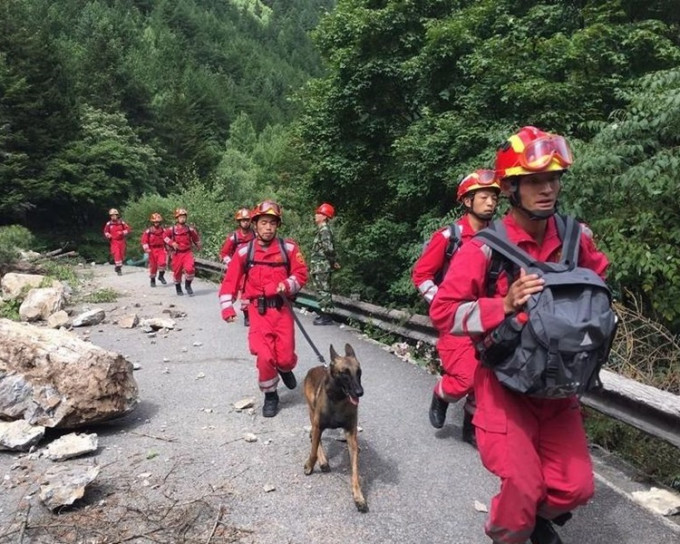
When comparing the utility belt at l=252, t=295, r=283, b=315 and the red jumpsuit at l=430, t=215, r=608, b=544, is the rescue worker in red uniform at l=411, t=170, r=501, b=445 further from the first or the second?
the red jumpsuit at l=430, t=215, r=608, b=544

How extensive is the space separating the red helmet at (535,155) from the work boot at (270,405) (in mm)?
4014

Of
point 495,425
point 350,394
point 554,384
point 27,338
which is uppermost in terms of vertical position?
point 554,384

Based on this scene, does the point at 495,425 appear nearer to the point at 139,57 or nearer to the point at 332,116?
the point at 332,116

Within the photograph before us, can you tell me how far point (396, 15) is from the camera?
13305 millimetres

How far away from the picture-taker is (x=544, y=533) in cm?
288

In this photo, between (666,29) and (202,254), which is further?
(202,254)

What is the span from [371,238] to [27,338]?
305 inches

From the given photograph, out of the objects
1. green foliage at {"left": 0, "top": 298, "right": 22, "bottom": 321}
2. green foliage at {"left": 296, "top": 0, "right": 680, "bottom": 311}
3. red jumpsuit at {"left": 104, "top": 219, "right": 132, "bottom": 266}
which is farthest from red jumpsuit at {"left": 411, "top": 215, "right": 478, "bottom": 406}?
red jumpsuit at {"left": 104, "top": 219, "right": 132, "bottom": 266}

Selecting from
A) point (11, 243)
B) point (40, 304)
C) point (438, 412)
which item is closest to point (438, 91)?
point (438, 412)

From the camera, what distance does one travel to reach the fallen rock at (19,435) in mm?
4875

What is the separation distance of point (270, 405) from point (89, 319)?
21.4ft

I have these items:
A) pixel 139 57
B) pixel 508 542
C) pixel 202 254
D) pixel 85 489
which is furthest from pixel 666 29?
pixel 139 57

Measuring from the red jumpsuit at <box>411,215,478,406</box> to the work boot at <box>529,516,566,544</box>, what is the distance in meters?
1.81

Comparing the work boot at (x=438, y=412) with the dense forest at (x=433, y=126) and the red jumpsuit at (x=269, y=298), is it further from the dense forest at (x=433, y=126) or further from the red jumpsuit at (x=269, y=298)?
the dense forest at (x=433, y=126)
